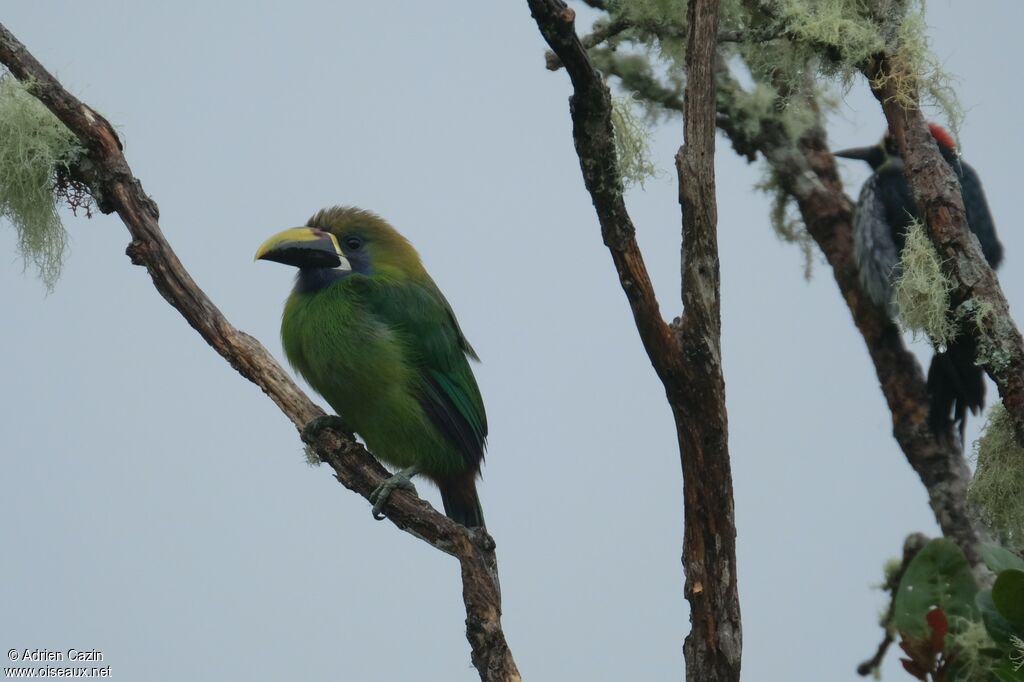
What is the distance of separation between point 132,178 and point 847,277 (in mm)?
3022

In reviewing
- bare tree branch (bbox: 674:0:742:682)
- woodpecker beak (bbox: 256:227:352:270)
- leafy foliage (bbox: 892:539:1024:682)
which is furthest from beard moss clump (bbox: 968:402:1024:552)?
woodpecker beak (bbox: 256:227:352:270)

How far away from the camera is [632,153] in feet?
11.1

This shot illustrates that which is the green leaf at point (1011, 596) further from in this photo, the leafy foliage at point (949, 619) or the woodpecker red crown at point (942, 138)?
the woodpecker red crown at point (942, 138)

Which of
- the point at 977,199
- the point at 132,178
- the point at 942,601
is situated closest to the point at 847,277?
the point at 977,199

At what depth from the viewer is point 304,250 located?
414 centimetres

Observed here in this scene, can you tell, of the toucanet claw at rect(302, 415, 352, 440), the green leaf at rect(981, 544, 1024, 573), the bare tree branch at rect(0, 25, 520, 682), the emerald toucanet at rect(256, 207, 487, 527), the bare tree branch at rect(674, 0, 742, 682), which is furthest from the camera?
the emerald toucanet at rect(256, 207, 487, 527)

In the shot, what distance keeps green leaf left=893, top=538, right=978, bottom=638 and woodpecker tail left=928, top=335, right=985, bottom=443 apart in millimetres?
1352

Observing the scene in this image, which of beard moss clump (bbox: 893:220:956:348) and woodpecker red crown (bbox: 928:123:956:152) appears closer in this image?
beard moss clump (bbox: 893:220:956:348)

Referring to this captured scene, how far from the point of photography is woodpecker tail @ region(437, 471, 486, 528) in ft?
13.8

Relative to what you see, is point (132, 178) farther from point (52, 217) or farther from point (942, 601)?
point (942, 601)

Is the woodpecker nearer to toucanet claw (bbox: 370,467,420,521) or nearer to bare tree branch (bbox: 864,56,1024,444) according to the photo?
bare tree branch (bbox: 864,56,1024,444)

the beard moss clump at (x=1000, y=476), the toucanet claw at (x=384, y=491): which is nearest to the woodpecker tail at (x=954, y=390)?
the beard moss clump at (x=1000, y=476)

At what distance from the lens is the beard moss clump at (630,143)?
10.9 feet

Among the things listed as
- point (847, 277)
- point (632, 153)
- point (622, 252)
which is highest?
point (847, 277)
